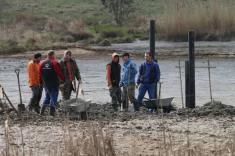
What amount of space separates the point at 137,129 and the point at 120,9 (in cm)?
4915

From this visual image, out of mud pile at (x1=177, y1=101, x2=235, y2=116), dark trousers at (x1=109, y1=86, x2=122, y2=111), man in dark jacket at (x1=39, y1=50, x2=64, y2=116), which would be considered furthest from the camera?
dark trousers at (x1=109, y1=86, x2=122, y2=111)

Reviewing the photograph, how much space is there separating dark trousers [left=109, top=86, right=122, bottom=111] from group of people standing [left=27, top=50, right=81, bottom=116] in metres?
0.90

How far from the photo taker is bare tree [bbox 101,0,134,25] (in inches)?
2404

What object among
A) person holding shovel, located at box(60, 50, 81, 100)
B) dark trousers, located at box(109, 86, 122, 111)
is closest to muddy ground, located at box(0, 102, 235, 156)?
dark trousers, located at box(109, 86, 122, 111)

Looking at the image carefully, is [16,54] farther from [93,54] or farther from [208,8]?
[208,8]

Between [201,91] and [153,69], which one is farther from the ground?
[153,69]

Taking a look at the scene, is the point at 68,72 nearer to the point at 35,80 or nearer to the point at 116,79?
the point at 35,80

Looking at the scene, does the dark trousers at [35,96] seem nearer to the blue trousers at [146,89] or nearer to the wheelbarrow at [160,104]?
the blue trousers at [146,89]

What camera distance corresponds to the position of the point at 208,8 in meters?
47.1

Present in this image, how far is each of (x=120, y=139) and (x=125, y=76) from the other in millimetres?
4787

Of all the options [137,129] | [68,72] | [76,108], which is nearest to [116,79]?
[68,72]

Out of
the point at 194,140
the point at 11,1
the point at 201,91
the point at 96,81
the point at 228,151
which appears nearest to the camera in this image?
the point at 228,151

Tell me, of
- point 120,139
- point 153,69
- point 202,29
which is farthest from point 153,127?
point 202,29

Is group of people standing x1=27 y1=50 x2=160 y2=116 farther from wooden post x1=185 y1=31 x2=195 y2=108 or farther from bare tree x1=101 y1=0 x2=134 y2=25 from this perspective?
bare tree x1=101 y1=0 x2=134 y2=25
